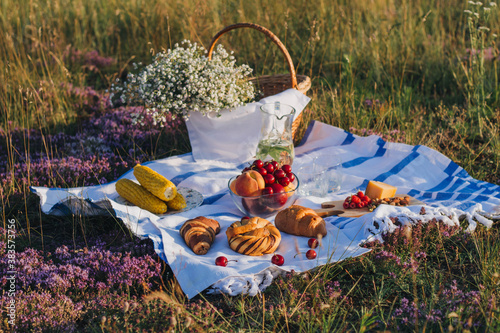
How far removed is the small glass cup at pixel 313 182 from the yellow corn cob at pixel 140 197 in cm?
114

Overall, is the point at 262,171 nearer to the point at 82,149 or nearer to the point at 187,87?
the point at 187,87

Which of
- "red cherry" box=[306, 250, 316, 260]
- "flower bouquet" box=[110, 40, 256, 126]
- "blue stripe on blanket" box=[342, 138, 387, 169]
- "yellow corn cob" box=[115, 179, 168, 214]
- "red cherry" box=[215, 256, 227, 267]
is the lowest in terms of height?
"blue stripe on blanket" box=[342, 138, 387, 169]

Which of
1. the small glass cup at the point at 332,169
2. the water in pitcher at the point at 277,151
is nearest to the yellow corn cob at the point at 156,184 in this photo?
the water in pitcher at the point at 277,151

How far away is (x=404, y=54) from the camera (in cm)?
627

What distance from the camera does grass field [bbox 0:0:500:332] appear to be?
2545 mm

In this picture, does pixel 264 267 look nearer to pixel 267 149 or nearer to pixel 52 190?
pixel 267 149

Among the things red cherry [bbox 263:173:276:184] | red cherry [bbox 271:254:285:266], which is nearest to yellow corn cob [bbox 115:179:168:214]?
red cherry [bbox 263:173:276:184]

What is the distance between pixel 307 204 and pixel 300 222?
1.79 feet

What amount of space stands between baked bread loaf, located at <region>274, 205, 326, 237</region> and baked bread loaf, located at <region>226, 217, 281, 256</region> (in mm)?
136

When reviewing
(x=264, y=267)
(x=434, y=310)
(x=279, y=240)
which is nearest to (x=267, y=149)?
(x=279, y=240)

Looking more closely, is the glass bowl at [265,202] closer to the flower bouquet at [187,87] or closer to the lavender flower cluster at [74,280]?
the lavender flower cluster at [74,280]

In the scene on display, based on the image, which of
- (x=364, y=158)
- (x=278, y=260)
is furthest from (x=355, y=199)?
(x=364, y=158)

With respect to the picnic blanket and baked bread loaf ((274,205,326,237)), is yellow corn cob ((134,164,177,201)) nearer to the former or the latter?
the picnic blanket

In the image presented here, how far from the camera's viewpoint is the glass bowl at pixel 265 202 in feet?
11.1
